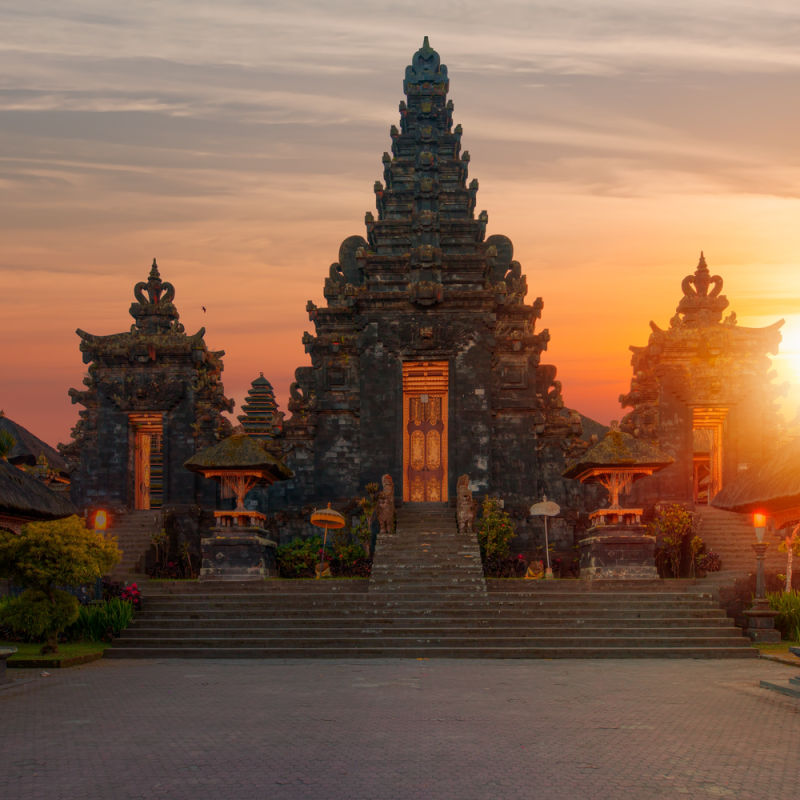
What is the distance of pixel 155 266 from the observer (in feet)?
116

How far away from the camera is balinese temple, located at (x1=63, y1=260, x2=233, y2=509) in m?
33.2

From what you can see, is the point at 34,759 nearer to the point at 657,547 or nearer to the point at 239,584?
the point at 239,584

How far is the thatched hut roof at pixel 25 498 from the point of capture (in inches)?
628

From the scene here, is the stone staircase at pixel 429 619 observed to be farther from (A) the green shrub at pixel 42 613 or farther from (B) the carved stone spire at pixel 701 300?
(B) the carved stone spire at pixel 701 300

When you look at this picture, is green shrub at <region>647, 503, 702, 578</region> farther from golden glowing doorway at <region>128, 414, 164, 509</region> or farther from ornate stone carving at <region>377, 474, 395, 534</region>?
golden glowing doorway at <region>128, 414, 164, 509</region>

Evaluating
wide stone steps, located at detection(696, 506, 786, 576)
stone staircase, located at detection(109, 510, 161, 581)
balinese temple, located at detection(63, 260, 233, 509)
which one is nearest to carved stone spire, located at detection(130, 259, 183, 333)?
balinese temple, located at detection(63, 260, 233, 509)

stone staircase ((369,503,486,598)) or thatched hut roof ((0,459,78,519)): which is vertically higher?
thatched hut roof ((0,459,78,519))

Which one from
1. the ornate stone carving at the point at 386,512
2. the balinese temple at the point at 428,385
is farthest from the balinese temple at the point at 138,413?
the ornate stone carving at the point at 386,512

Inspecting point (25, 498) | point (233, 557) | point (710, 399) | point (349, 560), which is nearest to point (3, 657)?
point (25, 498)

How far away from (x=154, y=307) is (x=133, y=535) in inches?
312

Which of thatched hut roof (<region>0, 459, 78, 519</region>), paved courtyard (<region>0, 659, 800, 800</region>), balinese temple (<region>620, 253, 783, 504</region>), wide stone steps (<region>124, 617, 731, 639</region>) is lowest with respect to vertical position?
wide stone steps (<region>124, 617, 731, 639</region>)

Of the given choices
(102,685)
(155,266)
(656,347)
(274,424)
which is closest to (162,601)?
(102,685)

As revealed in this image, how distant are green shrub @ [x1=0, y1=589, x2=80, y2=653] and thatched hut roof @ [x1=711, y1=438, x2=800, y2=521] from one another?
12.4 meters

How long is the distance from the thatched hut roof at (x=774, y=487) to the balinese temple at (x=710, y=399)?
1523 centimetres
